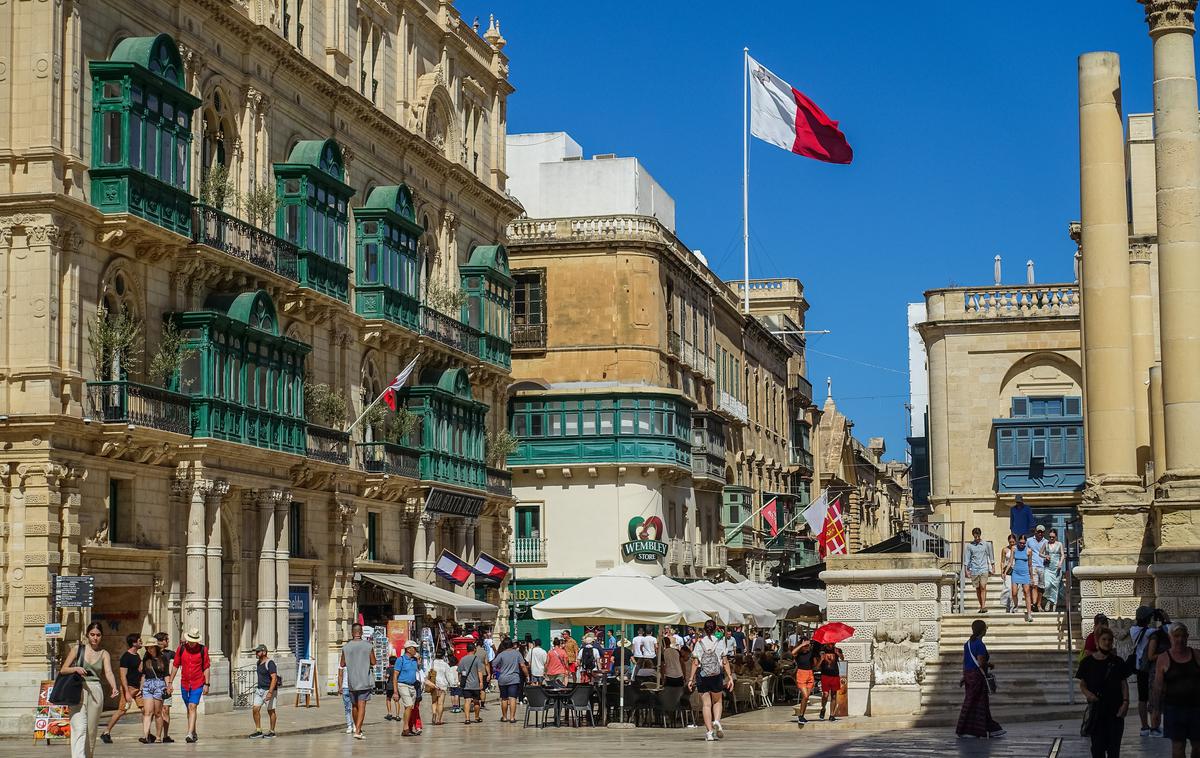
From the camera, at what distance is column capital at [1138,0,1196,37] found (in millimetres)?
30375

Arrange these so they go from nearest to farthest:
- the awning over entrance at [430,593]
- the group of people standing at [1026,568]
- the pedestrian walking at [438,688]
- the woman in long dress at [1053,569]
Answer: the pedestrian walking at [438,688], the group of people standing at [1026,568], the woman in long dress at [1053,569], the awning over entrance at [430,593]

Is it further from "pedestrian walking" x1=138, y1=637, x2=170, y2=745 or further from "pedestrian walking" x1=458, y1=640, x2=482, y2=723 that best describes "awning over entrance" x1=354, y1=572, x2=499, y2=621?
"pedestrian walking" x1=138, y1=637, x2=170, y2=745

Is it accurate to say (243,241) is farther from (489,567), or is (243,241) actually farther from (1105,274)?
(1105,274)

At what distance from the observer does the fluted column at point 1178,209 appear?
3016cm

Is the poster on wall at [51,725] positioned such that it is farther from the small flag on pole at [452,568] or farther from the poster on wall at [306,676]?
the small flag on pole at [452,568]

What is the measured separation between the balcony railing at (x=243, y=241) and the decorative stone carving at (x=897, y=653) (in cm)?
1584

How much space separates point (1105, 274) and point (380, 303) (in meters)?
19.9

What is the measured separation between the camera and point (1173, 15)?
1196 inches

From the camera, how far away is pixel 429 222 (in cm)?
5212

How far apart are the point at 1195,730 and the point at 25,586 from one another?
2029cm

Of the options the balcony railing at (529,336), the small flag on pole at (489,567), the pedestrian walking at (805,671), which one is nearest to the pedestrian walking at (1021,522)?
A: the pedestrian walking at (805,671)

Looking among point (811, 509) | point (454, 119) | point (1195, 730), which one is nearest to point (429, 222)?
point (454, 119)

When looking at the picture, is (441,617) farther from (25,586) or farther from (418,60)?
(25,586)

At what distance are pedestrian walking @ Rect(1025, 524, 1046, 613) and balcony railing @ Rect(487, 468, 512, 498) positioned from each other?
21.9m
